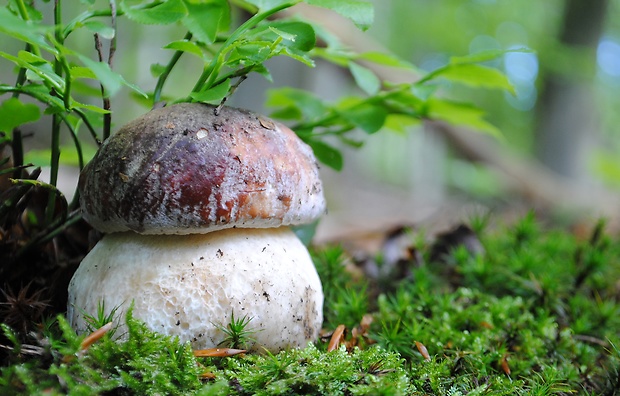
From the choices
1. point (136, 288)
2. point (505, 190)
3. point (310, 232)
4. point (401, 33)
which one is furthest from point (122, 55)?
point (401, 33)

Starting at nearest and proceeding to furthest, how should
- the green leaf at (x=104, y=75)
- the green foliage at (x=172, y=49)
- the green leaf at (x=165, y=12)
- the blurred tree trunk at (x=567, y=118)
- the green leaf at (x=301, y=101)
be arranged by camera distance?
the green leaf at (x=104, y=75)
the green foliage at (x=172, y=49)
the green leaf at (x=165, y=12)
the green leaf at (x=301, y=101)
the blurred tree trunk at (x=567, y=118)

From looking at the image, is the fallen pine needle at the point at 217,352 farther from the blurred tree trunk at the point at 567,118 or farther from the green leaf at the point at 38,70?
the blurred tree trunk at the point at 567,118

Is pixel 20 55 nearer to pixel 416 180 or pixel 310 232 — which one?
pixel 310 232

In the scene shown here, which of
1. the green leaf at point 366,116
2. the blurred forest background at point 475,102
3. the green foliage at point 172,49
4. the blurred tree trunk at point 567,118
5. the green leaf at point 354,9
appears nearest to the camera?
the green foliage at point 172,49

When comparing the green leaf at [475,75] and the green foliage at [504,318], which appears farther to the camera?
the green leaf at [475,75]

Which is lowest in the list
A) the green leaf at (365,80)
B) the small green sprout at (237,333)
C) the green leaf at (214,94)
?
the small green sprout at (237,333)

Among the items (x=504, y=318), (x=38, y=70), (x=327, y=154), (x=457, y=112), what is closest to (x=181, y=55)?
(x=38, y=70)

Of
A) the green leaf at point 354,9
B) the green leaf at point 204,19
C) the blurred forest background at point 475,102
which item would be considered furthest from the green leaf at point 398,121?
the blurred forest background at point 475,102
